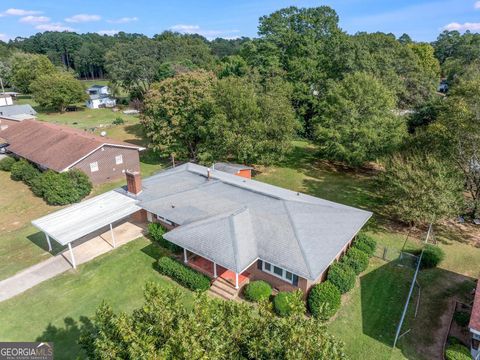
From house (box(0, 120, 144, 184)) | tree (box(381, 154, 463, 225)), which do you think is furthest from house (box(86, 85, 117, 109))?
tree (box(381, 154, 463, 225))

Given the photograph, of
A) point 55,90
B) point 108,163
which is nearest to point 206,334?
point 108,163

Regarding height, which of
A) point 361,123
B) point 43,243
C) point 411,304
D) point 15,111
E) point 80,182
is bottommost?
point 411,304

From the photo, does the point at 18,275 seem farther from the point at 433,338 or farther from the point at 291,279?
the point at 433,338

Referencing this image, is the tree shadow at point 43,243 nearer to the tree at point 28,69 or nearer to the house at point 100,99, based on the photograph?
the house at point 100,99

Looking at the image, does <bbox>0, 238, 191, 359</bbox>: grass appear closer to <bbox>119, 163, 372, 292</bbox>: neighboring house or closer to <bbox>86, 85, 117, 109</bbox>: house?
<bbox>119, 163, 372, 292</bbox>: neighboring house

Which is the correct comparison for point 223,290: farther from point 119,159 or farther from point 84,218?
point 119,159

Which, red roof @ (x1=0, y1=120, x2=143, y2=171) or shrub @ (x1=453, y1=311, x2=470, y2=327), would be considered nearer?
shrub @ (x1=453, y1=311, x2=470, y2=327)

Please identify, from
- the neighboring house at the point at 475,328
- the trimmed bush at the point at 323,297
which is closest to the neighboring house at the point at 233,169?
the trimmed bush at the point at 323,297

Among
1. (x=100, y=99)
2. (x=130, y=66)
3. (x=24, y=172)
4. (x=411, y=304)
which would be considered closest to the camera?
(x=411, y=304)
